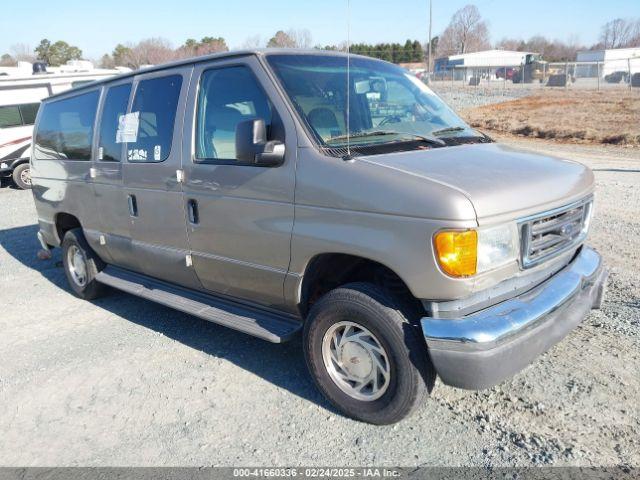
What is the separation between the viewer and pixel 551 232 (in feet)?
10.3

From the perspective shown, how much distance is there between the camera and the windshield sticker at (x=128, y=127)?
14.9ft

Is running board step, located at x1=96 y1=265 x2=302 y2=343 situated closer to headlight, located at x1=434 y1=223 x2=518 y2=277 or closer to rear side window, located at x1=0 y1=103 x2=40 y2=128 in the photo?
headlight, located at x1=434 y1=223 x2=518 y2=277

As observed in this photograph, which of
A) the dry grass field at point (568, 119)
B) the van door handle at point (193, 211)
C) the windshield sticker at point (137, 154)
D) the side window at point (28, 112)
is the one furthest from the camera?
the dry grass field at point (568, 119)

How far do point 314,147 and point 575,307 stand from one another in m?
1.82

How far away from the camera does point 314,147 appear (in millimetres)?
3258

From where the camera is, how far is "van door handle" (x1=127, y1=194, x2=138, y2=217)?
4.58 meters

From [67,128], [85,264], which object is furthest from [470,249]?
[67,128]

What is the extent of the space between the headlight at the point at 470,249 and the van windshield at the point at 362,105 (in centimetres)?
91

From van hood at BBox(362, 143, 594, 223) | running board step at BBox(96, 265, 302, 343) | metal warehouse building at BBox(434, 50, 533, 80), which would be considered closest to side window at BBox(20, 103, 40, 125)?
running board step at BBox(96, 265, 302, 343)

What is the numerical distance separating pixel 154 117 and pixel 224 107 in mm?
829

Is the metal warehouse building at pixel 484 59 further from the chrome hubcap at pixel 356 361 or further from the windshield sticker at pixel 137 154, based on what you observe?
the chrome hubcap at pixel 356 361

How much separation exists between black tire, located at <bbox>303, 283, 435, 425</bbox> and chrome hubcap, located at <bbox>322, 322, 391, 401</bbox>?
0.10ft

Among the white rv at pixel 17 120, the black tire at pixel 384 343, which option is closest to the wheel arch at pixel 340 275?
the black tire at pixel 384 343

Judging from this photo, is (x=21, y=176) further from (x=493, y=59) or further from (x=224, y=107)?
(x=493, y=59)
